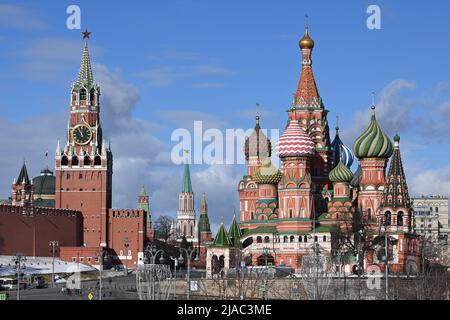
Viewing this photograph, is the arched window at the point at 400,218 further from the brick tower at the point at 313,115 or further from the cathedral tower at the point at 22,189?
the cathedral tower at the point at 22,189

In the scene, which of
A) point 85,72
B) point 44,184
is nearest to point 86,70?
point 85,72

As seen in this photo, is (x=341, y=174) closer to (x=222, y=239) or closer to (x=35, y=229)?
(x=222, y=239)

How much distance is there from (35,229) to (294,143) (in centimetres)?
3266

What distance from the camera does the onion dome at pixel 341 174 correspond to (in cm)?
11244

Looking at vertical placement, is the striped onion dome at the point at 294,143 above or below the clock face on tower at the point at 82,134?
below

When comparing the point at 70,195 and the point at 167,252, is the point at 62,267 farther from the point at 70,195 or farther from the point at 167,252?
the point at 167,252

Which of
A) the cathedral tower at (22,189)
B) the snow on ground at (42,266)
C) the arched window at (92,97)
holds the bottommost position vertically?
the snow on ground at (42,266)

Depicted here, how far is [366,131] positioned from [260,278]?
30400 mm

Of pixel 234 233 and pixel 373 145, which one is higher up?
pixel 373 145

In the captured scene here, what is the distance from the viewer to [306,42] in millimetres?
118438

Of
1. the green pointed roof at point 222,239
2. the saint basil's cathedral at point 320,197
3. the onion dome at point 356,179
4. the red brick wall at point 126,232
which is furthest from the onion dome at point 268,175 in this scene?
the red brick wall at point 126,232

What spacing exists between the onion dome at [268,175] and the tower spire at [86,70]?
31.3 meters
